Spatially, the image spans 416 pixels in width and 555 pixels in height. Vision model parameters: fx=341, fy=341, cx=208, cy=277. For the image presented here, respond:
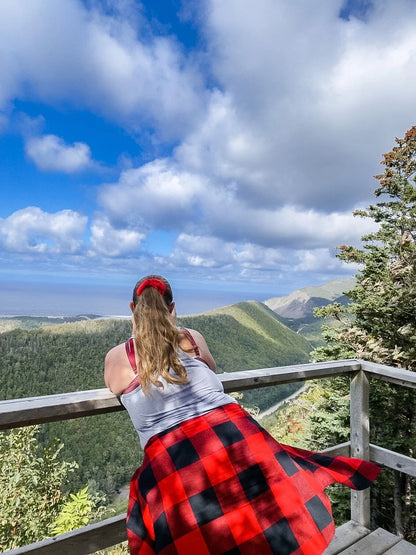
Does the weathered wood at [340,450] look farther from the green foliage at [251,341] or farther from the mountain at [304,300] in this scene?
the mountain at [304,300]

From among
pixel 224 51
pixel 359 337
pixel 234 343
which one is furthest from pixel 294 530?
pixel 234 343

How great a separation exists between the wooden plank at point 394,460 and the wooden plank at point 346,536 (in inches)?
12.7

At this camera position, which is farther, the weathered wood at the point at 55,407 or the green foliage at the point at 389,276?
the green foliage at the point at 389,276

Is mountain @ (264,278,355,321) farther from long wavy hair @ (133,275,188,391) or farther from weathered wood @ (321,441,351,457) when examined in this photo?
long wavy hair @ (133,275,188,391)

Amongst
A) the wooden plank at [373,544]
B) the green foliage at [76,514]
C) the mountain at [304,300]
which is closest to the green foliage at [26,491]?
the green foliage at [76,514]

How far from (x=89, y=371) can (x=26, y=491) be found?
2150 cm

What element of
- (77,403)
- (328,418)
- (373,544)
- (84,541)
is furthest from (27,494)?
(328,418)

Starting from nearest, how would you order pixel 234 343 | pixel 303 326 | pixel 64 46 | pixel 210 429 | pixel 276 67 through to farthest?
pixel 210 429
pixel 64 46
pixel 276 67
pixel 234 343
pixel 303 326

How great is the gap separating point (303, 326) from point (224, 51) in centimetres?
8114

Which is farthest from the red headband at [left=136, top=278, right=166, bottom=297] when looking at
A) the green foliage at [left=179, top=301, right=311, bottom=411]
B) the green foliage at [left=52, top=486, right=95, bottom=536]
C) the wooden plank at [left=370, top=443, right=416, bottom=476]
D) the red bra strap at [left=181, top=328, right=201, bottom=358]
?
the green foliage at [left=179, top=301, right=311, bottom=411]

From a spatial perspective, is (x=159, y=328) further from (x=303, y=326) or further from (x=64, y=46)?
(x=303, y=326)

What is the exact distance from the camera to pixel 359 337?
339 inches

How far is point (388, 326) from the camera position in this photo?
8.84 meters

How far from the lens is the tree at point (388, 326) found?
8.11 m
